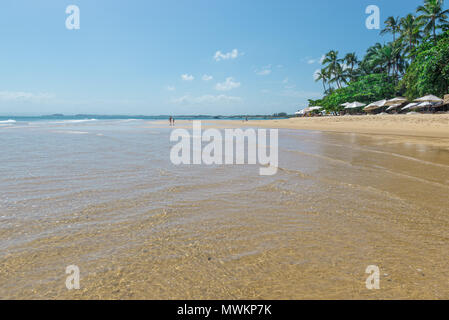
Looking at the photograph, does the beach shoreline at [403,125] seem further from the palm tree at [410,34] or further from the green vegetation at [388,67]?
the palm tree at [410,34]

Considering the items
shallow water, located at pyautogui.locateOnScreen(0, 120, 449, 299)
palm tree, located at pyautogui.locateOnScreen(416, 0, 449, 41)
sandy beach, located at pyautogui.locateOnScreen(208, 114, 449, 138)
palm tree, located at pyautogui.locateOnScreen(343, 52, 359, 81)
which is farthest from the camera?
palm tree, located at pyautogui.locateOnScreen(343, 52, 359, 81)

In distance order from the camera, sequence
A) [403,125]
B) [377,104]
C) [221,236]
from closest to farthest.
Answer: [221,236] < [403,125] < [377,104]

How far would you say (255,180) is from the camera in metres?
5.80

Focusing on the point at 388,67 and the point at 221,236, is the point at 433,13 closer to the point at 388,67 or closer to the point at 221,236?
the point at 388,67

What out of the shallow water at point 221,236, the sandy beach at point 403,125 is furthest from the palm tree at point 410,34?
the shallow water at point 221,236

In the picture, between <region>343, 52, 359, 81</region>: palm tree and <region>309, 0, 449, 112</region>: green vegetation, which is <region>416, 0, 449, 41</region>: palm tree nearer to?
<region>309, 0, 449, 112</region>: green vegetation

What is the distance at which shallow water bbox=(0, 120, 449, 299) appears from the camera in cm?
210

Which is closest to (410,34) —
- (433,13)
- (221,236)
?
(433,13)


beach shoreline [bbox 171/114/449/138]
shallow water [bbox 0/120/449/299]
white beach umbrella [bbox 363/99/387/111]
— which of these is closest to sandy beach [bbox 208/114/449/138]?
beach shoreline [bbox 171/114/449/138]

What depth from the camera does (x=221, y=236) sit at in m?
3.00

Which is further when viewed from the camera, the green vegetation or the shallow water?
the green vegetation

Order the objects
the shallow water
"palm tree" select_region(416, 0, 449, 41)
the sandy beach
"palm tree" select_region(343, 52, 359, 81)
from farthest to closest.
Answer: "palm tree" select_region(343, 52, 359, 81) < "palm tree" select_region(416, 0, 449, 41) < the sandy beach < the shallow water

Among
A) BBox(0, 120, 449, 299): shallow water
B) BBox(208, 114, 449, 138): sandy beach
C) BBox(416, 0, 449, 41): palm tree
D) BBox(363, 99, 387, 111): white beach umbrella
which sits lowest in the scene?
BBox(0, 120, 449, 299): shallow water

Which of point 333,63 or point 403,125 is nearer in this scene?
point 403,125
